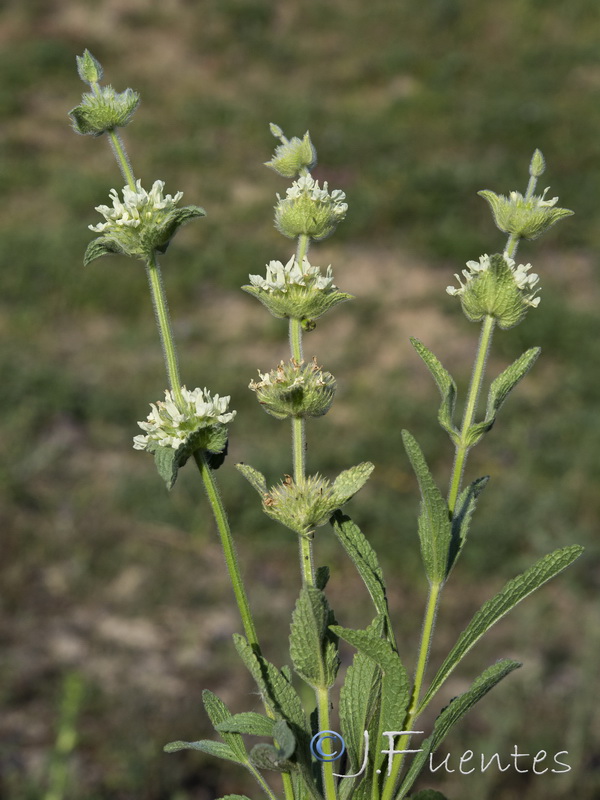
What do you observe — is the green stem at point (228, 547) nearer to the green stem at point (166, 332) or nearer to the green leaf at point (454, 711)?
the green stem at point (166, 332)

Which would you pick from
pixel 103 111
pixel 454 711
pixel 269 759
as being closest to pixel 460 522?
pixel 454 711

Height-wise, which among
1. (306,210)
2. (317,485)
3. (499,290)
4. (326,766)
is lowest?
(326,766)

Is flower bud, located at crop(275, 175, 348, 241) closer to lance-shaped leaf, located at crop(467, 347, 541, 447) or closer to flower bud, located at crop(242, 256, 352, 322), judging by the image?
flower bud, located at crop(242, 256, 352, 322)

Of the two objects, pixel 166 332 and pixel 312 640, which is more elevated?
pixel 166 332

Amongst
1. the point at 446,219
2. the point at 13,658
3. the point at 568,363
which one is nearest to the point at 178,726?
the point at 13,658

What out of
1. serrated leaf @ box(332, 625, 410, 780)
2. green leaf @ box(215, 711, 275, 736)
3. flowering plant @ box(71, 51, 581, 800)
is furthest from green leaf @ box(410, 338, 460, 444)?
green leaf @ box(215, 711, 275, 736)

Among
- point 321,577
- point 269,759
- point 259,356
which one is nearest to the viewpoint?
point 269,759

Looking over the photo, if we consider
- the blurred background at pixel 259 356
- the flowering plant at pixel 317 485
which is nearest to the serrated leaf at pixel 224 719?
the flowering plant at pixel 317 485

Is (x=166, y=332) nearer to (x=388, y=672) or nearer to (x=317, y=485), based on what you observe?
(x=317, y=485)
